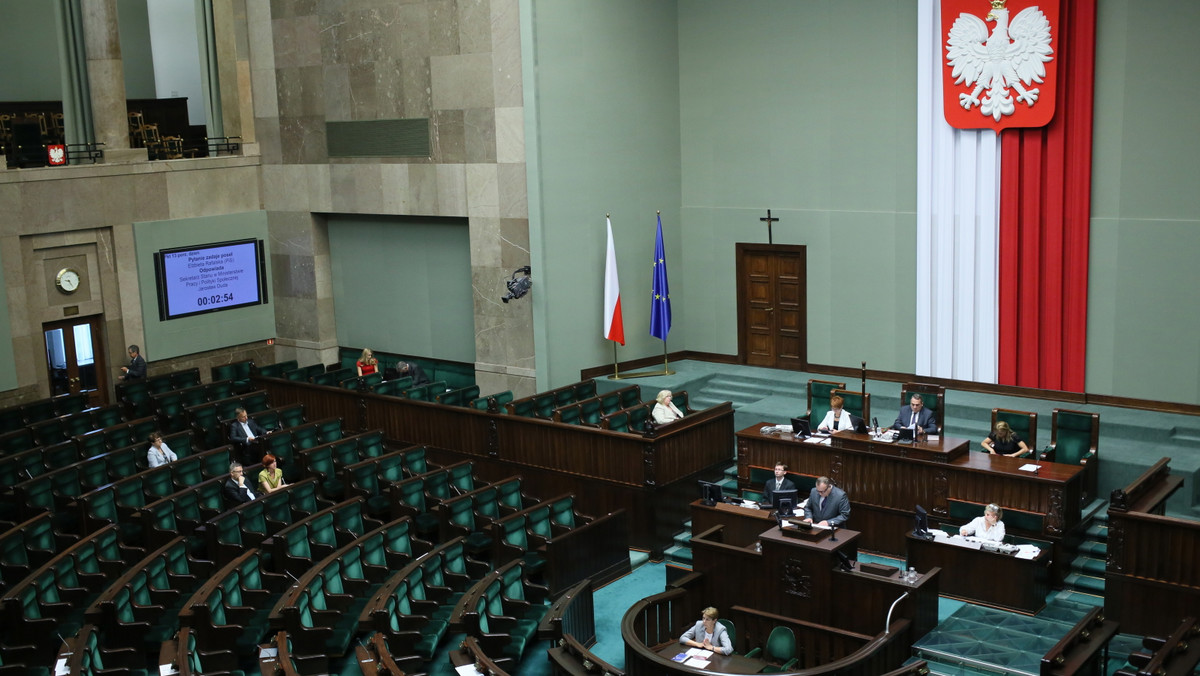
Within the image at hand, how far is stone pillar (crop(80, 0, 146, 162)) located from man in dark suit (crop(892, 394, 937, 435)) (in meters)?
10.4

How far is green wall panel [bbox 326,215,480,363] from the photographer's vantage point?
591 inches

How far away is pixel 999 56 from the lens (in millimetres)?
12242

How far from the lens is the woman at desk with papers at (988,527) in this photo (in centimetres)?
909

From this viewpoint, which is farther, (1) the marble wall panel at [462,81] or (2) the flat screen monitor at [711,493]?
(1) the marble wall panel at [462,81]

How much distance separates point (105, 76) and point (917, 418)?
11.2 meters

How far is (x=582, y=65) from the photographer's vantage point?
13.8 m

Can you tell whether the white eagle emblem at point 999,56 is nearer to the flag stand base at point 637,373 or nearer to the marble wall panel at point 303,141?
the flag stand base at point 637,373

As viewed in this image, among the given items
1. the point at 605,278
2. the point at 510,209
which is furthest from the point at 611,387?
the point at 510,209

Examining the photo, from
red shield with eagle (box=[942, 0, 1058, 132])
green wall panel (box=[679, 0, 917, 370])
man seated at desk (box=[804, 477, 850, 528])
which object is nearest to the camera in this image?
man seated at desk (box=[804, 477, 850, 528])

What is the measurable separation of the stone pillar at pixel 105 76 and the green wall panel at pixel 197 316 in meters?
1.09

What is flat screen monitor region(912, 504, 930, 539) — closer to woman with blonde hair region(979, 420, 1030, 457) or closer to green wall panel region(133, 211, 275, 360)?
woman with blonde hair region(979, 420, 1030, 457)

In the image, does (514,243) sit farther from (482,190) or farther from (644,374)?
(644,374)

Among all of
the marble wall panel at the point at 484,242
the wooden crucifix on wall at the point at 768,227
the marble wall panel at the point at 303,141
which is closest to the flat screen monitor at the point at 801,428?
the wooden crucifix on wall at the point at 768,227

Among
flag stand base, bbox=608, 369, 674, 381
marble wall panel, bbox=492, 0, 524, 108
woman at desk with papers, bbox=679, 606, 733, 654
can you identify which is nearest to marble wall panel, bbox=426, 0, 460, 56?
marble wall panel, bbox=492, 0, 524, 108
